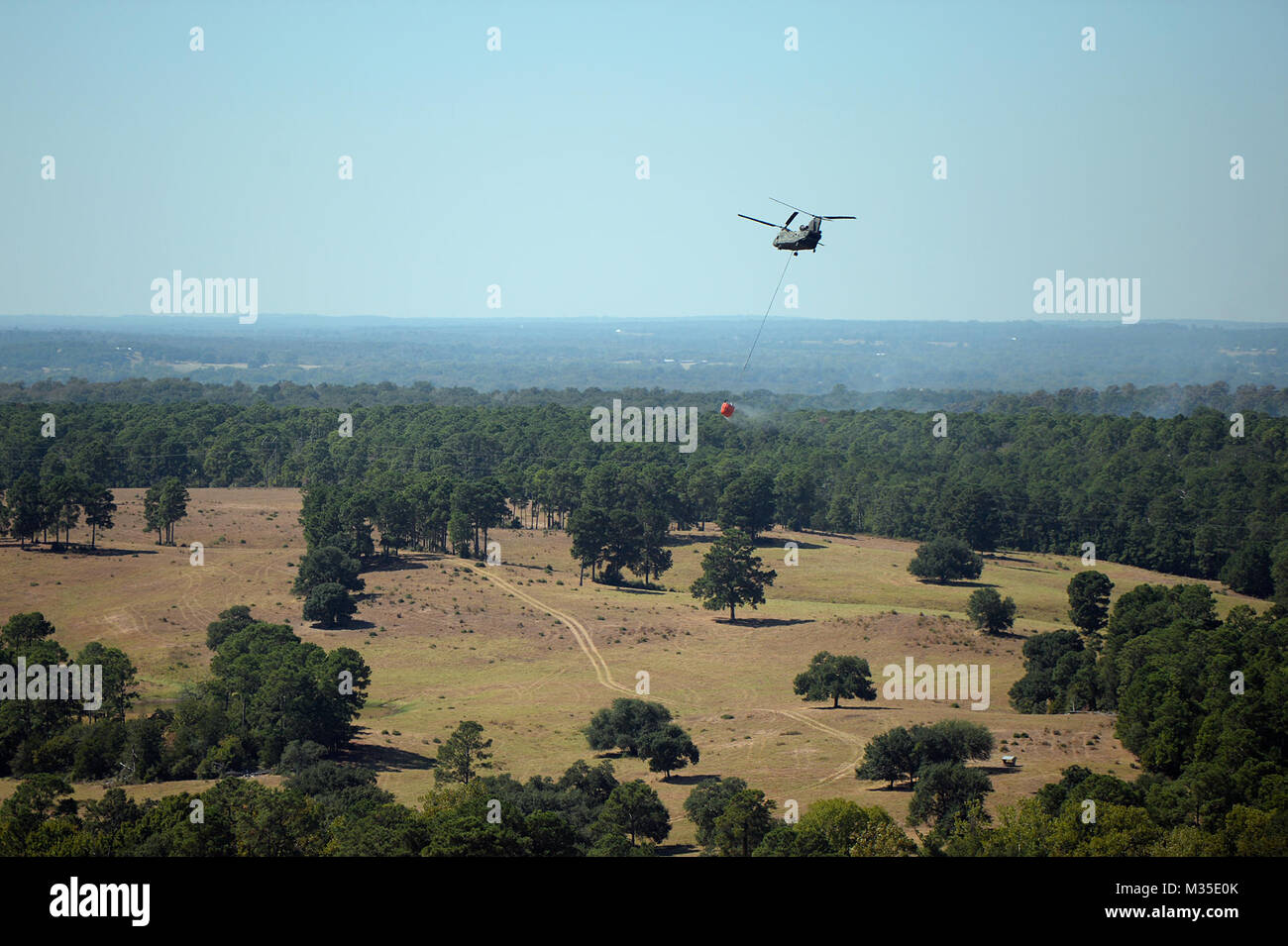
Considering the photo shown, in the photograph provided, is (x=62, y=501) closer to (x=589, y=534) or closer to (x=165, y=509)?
(x=165, y=509)

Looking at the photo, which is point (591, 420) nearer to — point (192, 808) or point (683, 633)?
point (683, 633)

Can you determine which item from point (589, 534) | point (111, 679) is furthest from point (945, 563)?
point (111, 679)

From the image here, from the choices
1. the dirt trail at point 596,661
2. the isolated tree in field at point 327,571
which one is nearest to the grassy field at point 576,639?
the dirt trail at point 596,661

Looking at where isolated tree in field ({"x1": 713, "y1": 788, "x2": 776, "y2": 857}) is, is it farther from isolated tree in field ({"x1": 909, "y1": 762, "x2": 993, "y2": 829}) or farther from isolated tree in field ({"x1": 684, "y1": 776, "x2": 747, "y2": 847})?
isolated tree in field ({"x1": 909, "y1": 762, "x2": 993, "y2": 829})

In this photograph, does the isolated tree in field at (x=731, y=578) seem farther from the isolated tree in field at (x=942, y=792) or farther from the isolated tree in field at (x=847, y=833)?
the isolated tree in field at (x=847, y=833)

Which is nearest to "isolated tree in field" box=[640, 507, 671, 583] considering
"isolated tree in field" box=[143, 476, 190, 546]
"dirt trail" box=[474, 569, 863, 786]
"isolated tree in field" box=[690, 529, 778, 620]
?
"isolated tree in field" box=[690, 529, 778, 620]
